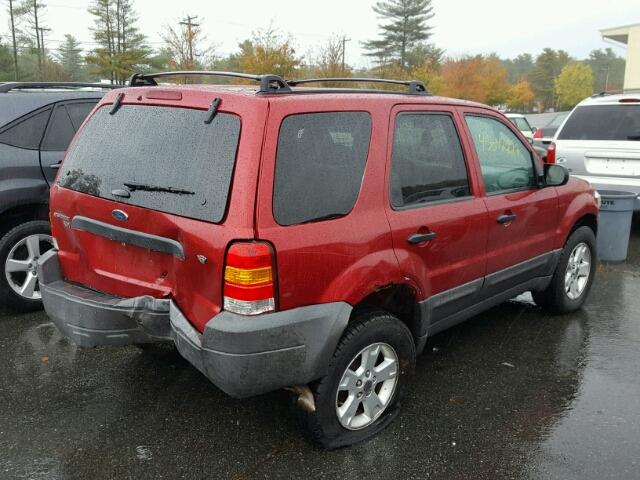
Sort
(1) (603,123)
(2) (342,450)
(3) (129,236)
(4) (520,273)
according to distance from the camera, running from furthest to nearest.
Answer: (1) (603,123), (4) (520,273), (2) (342,450), (3) (129,236)

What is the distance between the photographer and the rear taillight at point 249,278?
242 cm

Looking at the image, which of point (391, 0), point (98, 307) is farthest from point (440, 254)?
point (391, 0)

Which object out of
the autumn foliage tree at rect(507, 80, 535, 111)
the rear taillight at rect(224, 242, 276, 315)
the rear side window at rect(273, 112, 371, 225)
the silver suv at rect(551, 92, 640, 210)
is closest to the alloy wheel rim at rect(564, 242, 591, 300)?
the silver suv at rect(551, 92, 640, 210)

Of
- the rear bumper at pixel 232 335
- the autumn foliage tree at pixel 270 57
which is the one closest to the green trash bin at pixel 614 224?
the rear bumper at pixel 232 335

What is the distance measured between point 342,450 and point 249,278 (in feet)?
3.82

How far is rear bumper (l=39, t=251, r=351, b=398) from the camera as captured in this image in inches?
97.4

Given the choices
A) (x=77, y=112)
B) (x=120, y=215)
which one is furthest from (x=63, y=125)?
(x=120, y=215)

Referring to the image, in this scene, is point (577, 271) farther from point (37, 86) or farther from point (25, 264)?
point (37, 86)

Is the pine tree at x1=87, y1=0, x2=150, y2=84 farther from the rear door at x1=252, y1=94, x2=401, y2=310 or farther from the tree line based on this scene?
the rear door at x1=252, y1=94, x2=401, y2=310

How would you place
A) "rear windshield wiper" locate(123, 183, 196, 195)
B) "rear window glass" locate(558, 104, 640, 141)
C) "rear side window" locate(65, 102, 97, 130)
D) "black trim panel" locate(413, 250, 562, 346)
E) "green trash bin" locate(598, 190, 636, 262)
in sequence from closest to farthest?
1. "rear windshield wiper" locate(123, 183, 196, 195)
2. "black trim panel" locate(413, 250, 562, 346)
3. "rear side window" locate(65, 102, 97, 130)
4. "green trash bin" locate(598, 190, 636, 262)
5. "rear window glass" locate(558, 104, 640, 141)

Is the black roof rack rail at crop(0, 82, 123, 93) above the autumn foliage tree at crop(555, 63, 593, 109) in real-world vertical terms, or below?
below

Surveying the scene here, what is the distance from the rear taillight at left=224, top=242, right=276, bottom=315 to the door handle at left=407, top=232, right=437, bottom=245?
36.1 inches

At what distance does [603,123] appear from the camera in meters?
7.62

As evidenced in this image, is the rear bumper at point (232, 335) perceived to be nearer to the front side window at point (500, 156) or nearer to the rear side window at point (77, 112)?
the front side window at point (500, 156)
